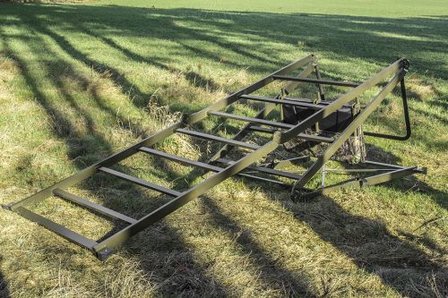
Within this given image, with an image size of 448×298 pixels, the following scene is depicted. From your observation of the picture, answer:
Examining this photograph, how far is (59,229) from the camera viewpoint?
12.5ft

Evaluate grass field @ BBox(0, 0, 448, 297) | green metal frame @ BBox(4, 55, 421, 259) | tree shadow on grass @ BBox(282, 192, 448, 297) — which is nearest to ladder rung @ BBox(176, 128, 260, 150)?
green metal frame @ BBox(4, 55, 421, 259)

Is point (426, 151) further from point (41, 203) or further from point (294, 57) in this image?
point (294, 57)

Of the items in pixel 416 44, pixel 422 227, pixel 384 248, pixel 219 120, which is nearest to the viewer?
pixel 384 248

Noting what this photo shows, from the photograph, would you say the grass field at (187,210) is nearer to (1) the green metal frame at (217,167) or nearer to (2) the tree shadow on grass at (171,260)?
(2) the tree shadow on grass at (171,260)

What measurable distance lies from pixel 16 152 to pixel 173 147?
176cm

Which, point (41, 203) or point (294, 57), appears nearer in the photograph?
point (41, 203)

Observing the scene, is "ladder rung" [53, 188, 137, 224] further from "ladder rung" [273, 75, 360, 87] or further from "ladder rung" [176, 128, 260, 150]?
"ladder rung" [273, 75, 360, 87]

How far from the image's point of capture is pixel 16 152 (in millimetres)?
5707

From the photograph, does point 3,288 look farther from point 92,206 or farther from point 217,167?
point 217,167

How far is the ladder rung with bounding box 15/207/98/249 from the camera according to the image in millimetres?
3586

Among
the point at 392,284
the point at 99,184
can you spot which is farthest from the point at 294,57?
the point at 392,284

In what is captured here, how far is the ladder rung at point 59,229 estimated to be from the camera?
3.59m

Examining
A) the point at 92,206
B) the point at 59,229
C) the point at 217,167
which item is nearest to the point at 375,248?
the point at 217,167

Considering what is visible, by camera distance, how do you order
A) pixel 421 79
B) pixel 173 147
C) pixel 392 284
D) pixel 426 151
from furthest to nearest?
1. pixel 421 79
2. pixel 426 151
3. pixel 173 147
4. pixel 392 284
